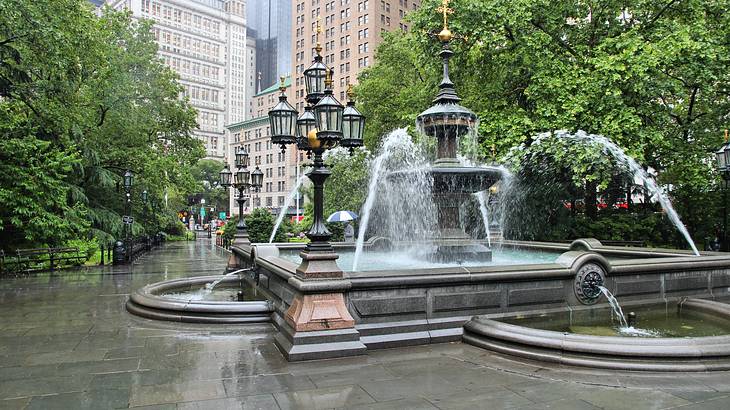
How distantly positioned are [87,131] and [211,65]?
105594mm

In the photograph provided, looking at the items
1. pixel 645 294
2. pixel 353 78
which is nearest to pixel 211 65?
pixel 353 78

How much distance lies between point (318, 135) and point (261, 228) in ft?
77.1

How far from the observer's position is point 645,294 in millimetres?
9258

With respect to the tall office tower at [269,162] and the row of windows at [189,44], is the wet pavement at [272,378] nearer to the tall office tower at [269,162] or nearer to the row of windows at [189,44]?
the tall office tower at [269,162]

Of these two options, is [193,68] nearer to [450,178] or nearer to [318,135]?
[450,178]

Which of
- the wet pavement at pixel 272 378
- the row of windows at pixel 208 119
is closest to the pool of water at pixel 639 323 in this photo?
the wet pavement at pixel 272 378

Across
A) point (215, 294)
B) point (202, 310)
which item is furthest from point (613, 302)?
point (215, 294)

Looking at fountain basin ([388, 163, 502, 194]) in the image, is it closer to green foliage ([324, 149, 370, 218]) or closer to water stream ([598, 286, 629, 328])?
water stream ([598, 286, 629, 328])

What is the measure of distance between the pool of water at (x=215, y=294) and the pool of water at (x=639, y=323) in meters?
5.75

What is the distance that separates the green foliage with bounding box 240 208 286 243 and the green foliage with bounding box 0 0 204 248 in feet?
17.0

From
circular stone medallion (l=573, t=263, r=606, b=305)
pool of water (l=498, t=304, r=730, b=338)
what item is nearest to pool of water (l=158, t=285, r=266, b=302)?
pool of water (l=498, t=304, r=730, b=338)

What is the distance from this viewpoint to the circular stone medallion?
27.7ft

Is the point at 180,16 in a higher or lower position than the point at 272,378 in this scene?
higher

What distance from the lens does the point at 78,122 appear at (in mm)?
23453
